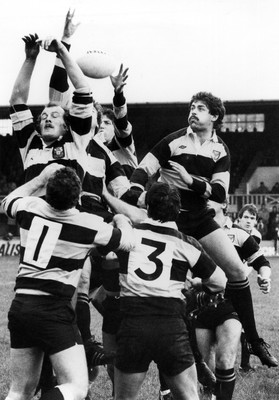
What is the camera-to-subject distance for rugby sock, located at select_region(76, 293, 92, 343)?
514 centimetres

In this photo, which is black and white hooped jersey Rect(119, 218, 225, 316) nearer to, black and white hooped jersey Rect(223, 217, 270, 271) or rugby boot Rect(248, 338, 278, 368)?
rugby boot Rect(248, 338, 278, 368)

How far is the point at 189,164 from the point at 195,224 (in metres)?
0.54

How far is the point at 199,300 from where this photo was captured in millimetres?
4926

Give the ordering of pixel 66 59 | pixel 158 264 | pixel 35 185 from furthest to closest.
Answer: pixel 66 59 → pixel 35 185 → pixel 158 264

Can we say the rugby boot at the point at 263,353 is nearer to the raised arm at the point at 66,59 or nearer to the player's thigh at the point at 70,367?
the player's thigh at the point at 70,367

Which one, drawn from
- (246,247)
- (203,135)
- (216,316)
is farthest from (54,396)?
(246,247)

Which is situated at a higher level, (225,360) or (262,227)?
(262,227)

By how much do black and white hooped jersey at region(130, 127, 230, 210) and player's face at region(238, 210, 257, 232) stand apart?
1761mm

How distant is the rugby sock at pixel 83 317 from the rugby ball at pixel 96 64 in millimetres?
2444

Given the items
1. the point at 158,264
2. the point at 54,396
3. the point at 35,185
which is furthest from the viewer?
the point at 35,185

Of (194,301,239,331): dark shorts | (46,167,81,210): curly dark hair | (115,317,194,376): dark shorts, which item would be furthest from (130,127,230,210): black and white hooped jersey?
(115,317,194,376): dark shorts

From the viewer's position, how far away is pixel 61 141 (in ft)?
15.7

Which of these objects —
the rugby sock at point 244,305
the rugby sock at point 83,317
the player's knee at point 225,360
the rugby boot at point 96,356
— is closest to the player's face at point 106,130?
the rugby sock at point 83,317

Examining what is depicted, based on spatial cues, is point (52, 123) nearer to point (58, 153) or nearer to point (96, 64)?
point (58, 153)
